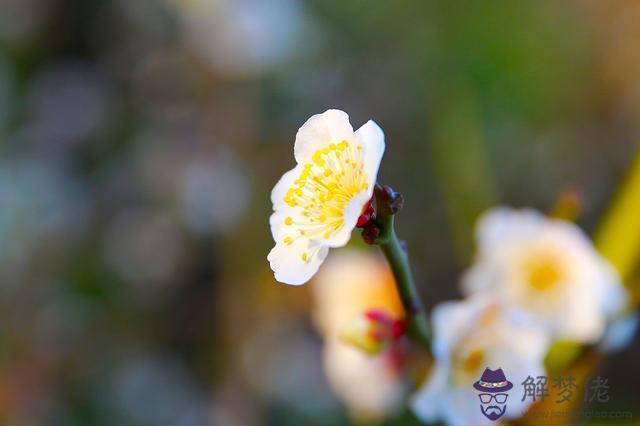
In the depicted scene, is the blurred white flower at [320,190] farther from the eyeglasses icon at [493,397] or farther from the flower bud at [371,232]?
the eyeglasses icon at [493,397]

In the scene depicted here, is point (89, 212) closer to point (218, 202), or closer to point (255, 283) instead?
point (218, 202)

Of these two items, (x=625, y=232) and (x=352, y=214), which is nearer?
(x=352, y=214)

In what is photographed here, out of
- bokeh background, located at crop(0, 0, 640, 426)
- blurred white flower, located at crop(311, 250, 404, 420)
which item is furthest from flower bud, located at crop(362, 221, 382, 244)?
bokeh background, located at crop(0, 0, 640, 426)

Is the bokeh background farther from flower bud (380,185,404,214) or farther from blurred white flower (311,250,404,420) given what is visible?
flower bud (380,185,404,214)

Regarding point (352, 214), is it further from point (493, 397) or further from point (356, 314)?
point (356, 314)

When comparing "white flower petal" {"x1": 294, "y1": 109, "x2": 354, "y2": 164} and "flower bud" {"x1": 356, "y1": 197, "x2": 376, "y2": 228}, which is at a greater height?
"white flower petal" {"x1": 294, "y1": 109, "x2": 354, "y2": 164}

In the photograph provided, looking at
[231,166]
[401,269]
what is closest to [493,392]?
[401,269]

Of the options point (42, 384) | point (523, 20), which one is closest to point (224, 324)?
point (42, 384)
